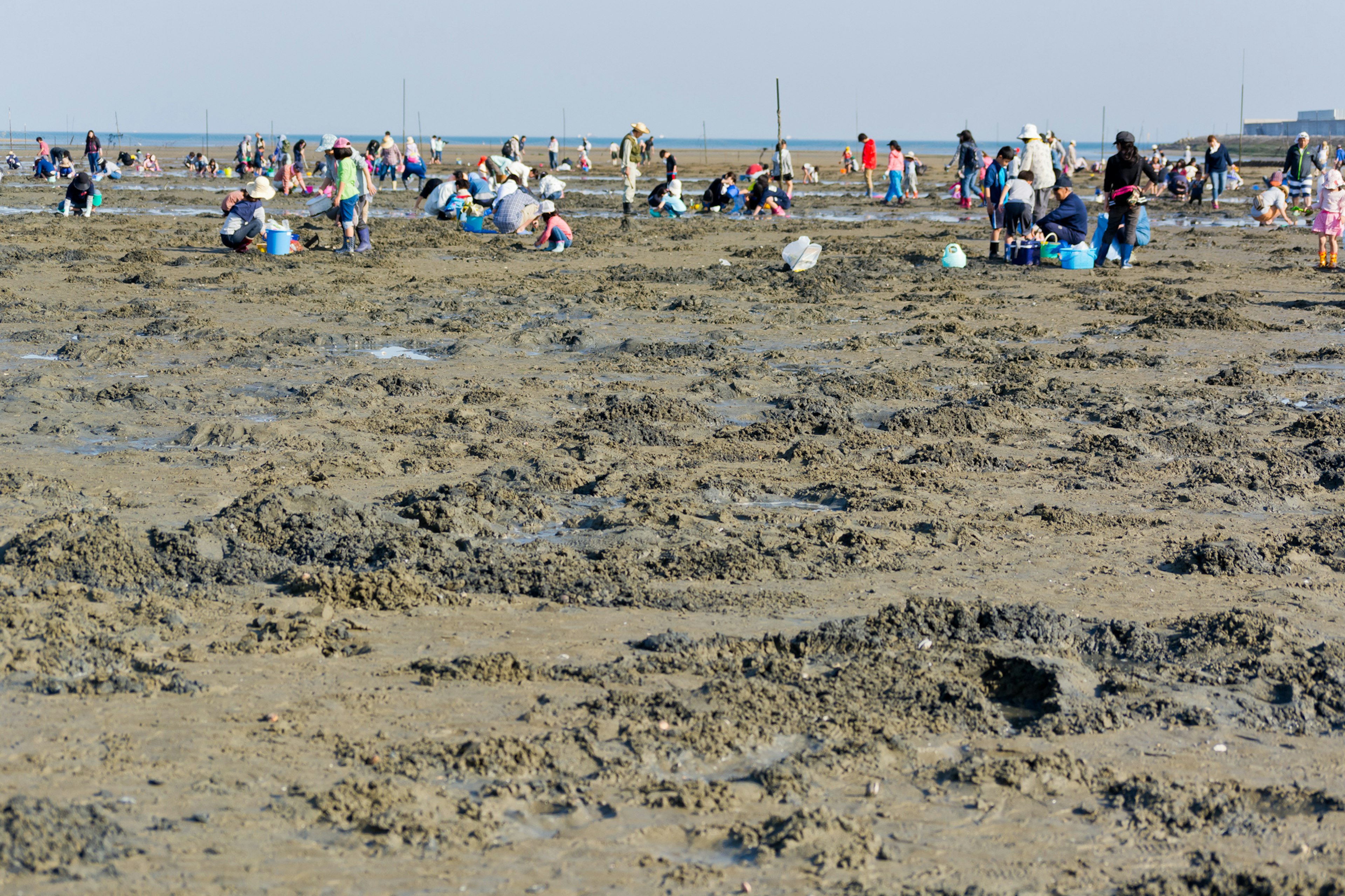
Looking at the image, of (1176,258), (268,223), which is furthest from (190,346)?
(1176,258)

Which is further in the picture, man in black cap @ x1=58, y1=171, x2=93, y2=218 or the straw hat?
man in black cap @ x1=58, y1=171, x2=93, y2=218

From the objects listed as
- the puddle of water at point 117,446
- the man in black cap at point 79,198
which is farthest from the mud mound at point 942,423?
the man in black cap at point 79,198

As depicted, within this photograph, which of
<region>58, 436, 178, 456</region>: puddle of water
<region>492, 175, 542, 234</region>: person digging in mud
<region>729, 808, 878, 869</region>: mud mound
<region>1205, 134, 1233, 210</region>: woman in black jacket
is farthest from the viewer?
<region>1205, 134, 1233, 210</region>: woman in black jacket

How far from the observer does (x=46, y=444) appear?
804 cm

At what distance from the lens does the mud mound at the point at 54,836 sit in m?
3.48

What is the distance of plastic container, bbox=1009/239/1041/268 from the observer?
17172mm

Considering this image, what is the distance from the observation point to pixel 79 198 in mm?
24703

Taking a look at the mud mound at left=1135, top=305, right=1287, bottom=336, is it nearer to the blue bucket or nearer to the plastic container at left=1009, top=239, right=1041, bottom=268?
the plastic container at left=1009, top=239, right=1041, bottom=268

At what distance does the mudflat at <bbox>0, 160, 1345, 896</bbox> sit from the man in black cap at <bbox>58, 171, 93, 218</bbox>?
1446 centimetres

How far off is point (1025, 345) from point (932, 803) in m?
8.49

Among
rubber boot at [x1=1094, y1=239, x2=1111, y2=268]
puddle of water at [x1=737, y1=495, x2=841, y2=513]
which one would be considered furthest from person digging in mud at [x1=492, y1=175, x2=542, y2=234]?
puddle of water at [x1=737, y1=495, x2=841, y2=513]

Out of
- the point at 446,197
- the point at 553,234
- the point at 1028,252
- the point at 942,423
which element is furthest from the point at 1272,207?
the point at 942,423

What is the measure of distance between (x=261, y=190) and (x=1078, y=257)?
10.5 meters

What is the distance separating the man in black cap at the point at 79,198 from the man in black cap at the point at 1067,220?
17.0 meters
